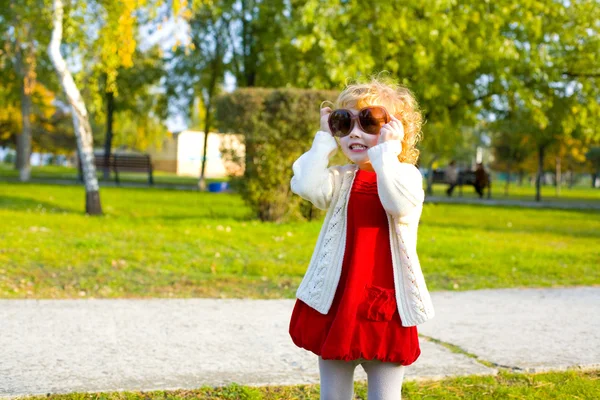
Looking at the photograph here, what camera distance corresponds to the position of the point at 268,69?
2044 cm

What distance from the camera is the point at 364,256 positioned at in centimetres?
255

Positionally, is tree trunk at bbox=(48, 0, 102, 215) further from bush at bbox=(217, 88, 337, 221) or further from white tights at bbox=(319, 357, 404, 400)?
white tights at bbox=(319, 357, 404, 400)

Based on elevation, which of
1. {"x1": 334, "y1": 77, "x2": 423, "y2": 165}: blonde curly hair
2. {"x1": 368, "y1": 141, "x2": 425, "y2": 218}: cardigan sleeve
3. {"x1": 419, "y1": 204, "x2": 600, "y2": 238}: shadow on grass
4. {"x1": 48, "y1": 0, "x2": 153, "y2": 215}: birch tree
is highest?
{"x1": 48, "y1": 0, "x2": 153, "y2": 215}: birch tree

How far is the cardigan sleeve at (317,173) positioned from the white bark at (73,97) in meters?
9.94

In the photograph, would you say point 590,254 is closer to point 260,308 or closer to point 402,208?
point 260,308

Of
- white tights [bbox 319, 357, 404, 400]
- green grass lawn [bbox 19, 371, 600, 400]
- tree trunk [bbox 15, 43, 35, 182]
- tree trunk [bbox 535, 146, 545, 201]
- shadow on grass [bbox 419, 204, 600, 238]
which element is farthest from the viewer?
tree trunk [bbox 535, 146, 545, 201]

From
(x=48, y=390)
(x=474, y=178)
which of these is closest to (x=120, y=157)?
(x=474, y=178)

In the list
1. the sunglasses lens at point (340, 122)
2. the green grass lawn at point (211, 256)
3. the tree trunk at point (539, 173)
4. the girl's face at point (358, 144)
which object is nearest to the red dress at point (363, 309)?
the girl's face at point (358, 144)

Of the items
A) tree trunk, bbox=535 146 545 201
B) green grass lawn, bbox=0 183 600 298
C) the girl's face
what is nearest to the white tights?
the girl's face

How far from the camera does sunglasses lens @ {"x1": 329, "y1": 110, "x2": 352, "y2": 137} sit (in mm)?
2619

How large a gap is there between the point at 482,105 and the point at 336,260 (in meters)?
15.4

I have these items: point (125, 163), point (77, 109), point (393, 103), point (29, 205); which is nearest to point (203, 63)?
point (125, 163)

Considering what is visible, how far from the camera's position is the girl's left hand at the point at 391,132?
2.58m

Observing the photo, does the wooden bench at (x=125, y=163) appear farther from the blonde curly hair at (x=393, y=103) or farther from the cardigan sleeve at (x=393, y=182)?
the cardigan sleeve at (x=393, y=182)
